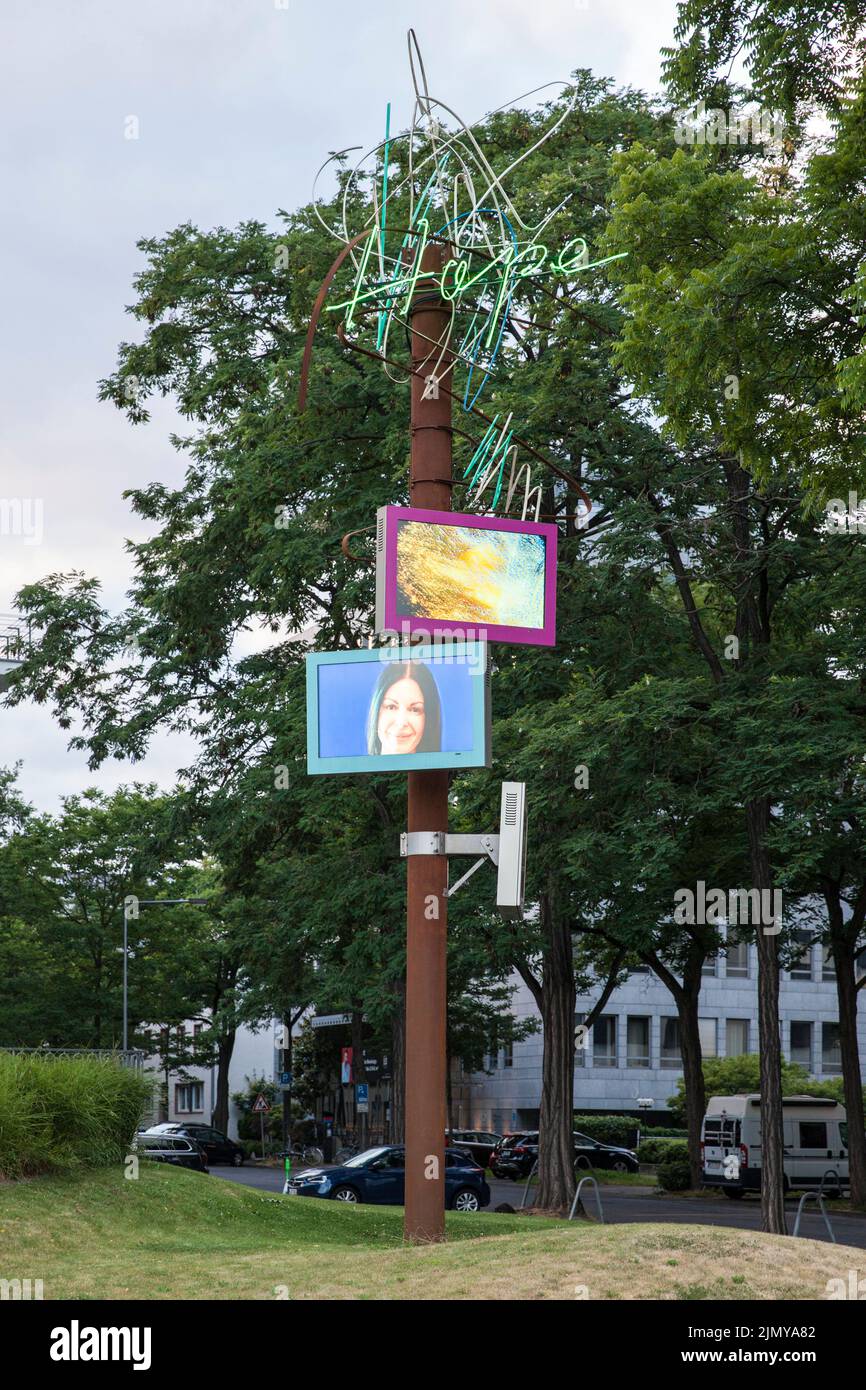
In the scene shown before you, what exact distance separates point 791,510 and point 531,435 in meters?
3.99

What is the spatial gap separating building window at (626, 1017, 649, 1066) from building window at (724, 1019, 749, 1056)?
145 inches

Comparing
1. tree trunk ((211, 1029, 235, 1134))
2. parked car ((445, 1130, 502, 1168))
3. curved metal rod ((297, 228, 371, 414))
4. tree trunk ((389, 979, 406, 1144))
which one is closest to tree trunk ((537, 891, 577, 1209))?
tree trunk ((389, 979, 406, 1144))

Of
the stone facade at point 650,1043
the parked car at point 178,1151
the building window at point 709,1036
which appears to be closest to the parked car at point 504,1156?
the parked car at point 178,1151

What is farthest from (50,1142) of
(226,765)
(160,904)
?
(160,904)

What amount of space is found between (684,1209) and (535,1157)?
48.4 feet

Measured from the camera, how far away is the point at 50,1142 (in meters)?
18.1

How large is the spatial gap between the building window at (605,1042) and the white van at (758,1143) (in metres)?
28.0

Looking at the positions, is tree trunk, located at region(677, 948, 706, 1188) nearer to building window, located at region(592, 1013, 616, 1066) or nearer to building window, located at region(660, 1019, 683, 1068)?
building window, located at region(592, 1013, 616, 1066)

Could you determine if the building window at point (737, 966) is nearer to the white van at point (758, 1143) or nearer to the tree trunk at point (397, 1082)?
the white van at point (758, 1143)

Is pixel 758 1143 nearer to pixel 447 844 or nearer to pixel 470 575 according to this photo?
pixel 447 844

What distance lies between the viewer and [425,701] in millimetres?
15266

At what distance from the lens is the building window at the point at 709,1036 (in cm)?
7244

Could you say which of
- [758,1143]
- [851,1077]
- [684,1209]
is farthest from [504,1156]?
[851,1077]
